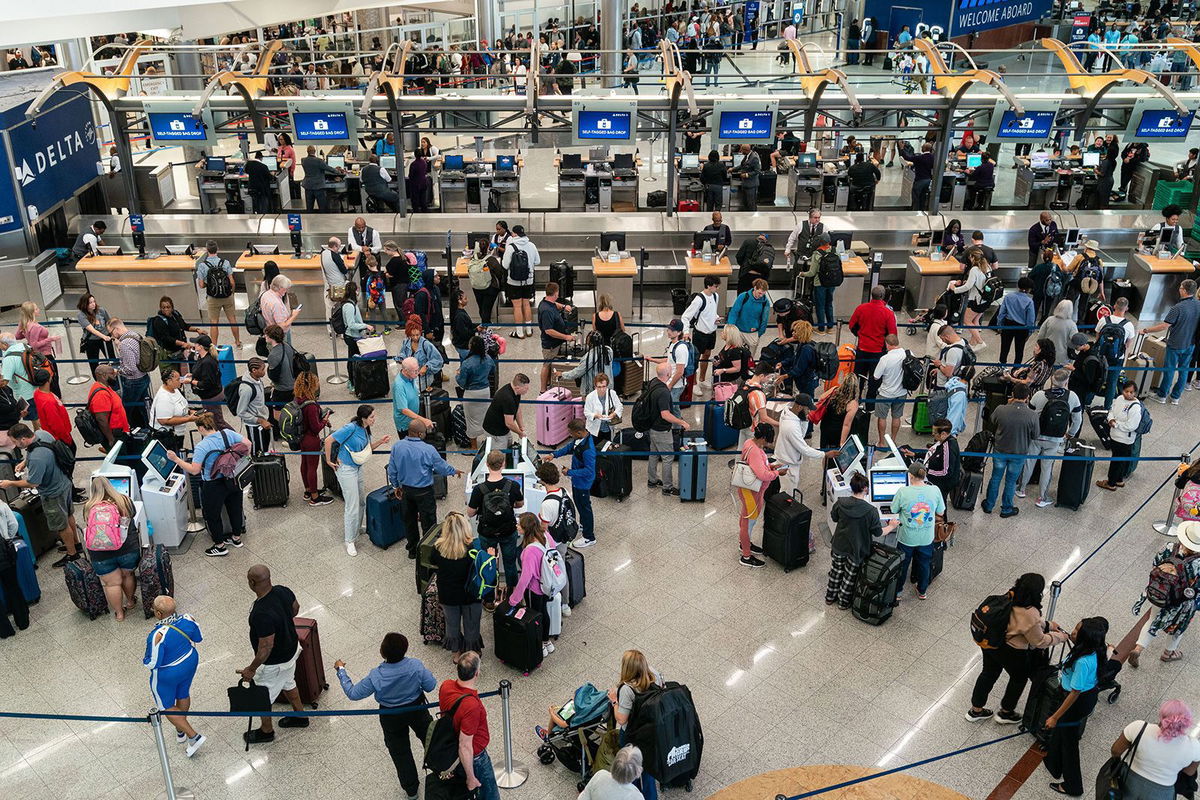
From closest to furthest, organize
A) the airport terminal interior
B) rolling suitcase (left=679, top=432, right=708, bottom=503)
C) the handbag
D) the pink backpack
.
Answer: the handbag
the airport terminal interior
the pink backpack
rolling suitcase (left=679, top=432, right=708, bottom=503)

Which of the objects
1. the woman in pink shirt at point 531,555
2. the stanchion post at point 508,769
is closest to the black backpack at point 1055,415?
the woman in pink shirt at point 531,555

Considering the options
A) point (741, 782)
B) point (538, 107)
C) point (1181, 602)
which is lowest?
Answer: point (741, 782)

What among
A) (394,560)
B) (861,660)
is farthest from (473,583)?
(861,660)

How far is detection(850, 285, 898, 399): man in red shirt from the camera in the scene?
11453 millimetres

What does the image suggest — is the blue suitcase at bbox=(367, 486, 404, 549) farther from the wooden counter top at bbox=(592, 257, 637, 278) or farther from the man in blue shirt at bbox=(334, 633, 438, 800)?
the wooden counter top at bbox=(592, 257, 637, 278)

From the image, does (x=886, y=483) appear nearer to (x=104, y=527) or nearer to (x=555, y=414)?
(x=555, y=414)

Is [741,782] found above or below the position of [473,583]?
below

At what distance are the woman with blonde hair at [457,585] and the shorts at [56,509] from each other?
3.44 meters

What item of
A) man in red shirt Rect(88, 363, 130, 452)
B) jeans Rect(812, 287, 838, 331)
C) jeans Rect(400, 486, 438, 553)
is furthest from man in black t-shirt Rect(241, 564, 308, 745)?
jeans Rect(812, 287, 838, 331)

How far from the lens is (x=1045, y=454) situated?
10.2 meters

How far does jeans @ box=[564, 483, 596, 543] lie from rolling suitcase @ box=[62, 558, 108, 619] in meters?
3.88

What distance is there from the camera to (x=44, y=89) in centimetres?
1611

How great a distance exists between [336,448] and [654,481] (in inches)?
126

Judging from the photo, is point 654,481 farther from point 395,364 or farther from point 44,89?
point 44,89
